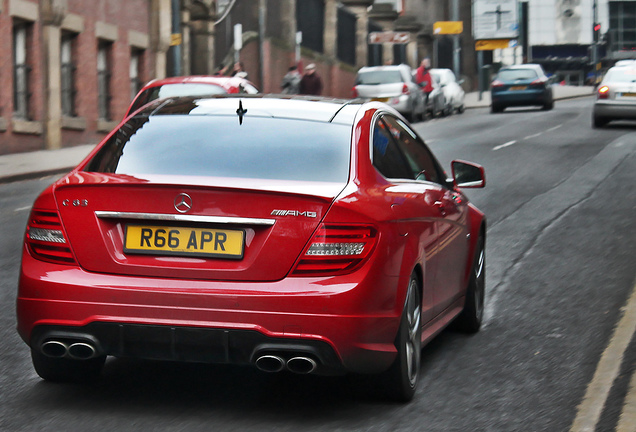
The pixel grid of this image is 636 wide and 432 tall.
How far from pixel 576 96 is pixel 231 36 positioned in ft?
76.2

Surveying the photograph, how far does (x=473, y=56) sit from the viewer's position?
81750 millimetres

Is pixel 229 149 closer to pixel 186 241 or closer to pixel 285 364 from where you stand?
pixel 186 241

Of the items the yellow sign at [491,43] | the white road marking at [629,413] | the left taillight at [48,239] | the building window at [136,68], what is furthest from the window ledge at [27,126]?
the yellow sign at [491,43]

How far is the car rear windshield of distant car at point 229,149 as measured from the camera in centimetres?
555

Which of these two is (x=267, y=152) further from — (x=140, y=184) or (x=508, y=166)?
(x=508, y=166)

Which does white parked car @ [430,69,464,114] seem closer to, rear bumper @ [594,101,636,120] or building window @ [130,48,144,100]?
building window @ [130,48,144,100]

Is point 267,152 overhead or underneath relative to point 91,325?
overhead

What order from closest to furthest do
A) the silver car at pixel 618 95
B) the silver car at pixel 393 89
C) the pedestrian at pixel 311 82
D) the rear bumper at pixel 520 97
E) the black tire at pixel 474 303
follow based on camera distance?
the black tire at pixel 474 303, the silver car at pixel 618 95, the pedestrian at pixel 311 82, the silver car at pixel 393 89, the rear bumper at pixel 520 97

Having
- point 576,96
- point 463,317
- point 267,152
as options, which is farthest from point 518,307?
point 576,96

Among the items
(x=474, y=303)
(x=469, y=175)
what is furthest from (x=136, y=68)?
(x=474, y=303)

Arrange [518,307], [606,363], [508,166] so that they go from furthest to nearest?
1. [508,166]
2. [518,307]
3. [606,363]

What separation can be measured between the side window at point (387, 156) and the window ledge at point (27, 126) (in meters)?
20.7

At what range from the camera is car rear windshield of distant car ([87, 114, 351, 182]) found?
5.55 meters

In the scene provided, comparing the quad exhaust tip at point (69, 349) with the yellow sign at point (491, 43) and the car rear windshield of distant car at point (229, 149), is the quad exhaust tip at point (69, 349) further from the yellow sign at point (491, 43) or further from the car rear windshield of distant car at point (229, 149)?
the yellow sign at point (491, 43)
